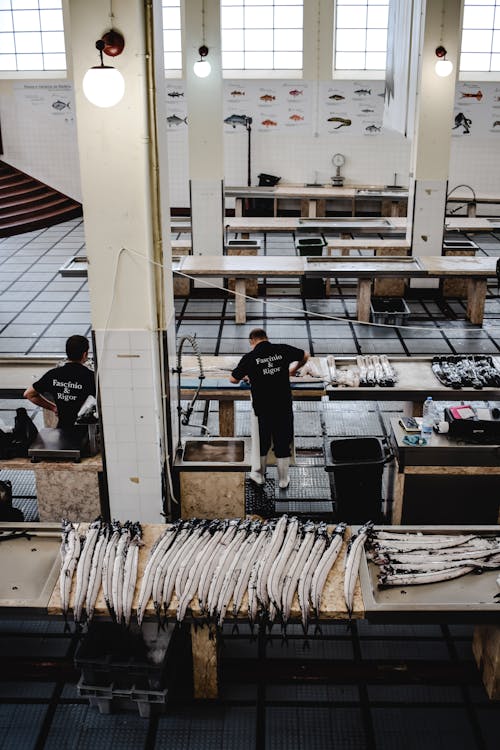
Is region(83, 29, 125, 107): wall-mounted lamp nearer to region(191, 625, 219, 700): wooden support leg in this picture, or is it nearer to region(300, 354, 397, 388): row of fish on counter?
region(191, 625, 219, 700): wooden support leg

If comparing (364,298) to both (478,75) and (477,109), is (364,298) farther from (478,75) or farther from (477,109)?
(478,75)

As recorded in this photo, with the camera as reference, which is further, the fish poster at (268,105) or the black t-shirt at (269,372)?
the fish poster at (268,105)

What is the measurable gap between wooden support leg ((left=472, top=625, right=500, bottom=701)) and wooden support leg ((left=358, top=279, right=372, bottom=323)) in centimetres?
656

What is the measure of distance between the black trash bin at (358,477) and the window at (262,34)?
12.9 metres

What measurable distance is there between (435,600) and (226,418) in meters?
3.36

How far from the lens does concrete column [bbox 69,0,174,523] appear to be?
453 cm

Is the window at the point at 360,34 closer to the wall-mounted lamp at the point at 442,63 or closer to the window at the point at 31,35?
the window at the point at 31,35

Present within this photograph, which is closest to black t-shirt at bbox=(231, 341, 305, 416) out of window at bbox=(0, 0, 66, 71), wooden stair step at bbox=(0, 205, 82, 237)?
wooden stair step at bbox=(0, 205, 82, 237)

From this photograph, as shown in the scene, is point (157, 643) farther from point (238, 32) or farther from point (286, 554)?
point (238, 32)

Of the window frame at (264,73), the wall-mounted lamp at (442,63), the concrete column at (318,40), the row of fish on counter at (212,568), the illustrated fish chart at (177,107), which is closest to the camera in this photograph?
the row of fish on counter at (212,568)

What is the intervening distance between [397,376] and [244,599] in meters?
3.47

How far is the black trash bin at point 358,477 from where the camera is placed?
19.2ft

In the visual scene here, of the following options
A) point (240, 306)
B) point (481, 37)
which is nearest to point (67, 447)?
point (240, 306)

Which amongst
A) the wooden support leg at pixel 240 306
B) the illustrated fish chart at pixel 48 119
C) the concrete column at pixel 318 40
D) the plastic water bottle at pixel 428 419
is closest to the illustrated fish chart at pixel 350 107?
the concrete column at pixel 318 40
